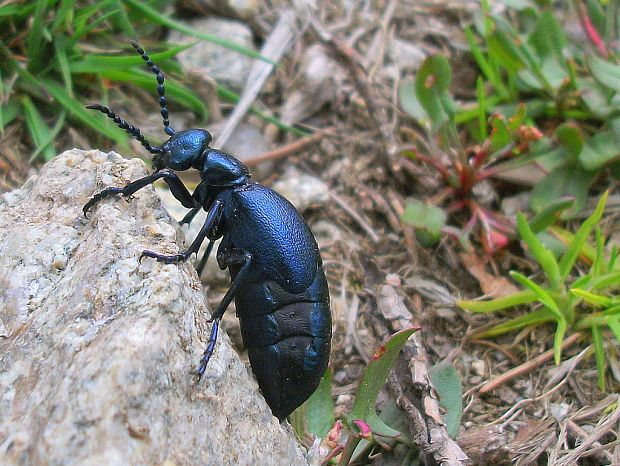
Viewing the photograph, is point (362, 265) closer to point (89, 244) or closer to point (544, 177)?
point (544, 177)

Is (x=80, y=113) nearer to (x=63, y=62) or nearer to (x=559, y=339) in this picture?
(x=63, y=62)

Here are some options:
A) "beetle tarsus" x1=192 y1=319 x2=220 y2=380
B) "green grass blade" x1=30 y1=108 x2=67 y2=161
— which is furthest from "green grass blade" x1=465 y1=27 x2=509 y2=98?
"beetle tarsus" x1=192 y1=319 x2=220 y2=380

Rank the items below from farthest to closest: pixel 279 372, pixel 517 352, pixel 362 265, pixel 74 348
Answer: pixel 362 265 < pixel 517 352 < pixel 279 372 < pixel 74 348

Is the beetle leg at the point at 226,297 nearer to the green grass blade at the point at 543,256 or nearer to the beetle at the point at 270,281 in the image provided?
the beetle at the point at 270,281

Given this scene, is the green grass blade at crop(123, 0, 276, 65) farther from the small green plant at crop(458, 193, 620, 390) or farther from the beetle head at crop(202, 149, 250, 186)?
the small green plant at crop(458, 193, 620, 390)

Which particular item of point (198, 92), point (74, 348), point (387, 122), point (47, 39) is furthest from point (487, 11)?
point (74, 348)

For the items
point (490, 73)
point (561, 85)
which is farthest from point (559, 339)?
point (490, 73)
